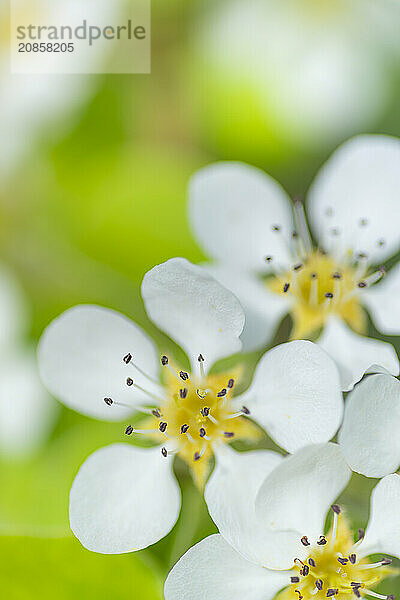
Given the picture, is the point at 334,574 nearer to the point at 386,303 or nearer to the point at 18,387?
the point at 386,303

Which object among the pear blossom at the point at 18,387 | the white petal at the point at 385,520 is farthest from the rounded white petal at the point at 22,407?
the white petal at the point at 385,520

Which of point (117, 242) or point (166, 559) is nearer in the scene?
point (166, 559)

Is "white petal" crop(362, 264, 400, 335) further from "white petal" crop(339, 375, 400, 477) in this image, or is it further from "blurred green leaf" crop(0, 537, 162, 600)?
"blurred green leaf" crop(0, 537, 162, 600)

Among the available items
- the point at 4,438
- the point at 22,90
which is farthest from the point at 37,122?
the point at 4,438

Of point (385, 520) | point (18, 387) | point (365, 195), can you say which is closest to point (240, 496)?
point (385, 520)

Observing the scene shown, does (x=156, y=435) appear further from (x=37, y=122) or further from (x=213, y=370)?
(x=37, y=122)
